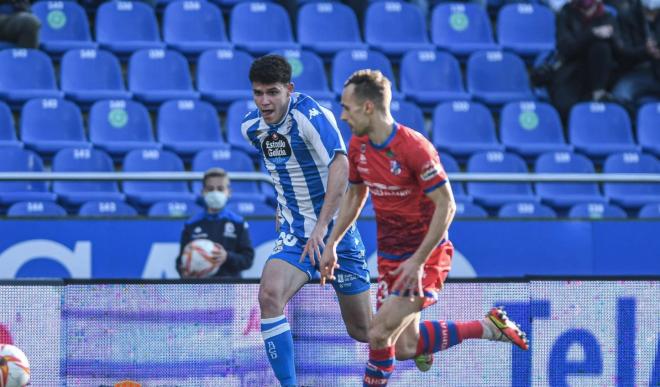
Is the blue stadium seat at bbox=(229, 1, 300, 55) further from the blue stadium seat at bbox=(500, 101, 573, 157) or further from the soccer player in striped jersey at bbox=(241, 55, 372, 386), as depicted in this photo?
the soccer player in striped jersey at bbox=(241, 55, 372, 386)

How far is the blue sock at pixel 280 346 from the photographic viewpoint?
7.02m

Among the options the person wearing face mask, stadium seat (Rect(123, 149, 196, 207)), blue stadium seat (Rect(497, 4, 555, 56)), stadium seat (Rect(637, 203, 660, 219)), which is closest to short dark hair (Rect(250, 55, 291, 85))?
the person wearing face mask

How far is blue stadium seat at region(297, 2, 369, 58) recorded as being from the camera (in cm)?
1306

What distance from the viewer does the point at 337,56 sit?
1256 centimetres

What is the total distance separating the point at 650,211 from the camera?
11.8m

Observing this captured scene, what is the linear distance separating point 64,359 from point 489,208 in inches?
204

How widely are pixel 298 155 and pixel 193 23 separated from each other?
581cm

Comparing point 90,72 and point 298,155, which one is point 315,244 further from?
point 90,72

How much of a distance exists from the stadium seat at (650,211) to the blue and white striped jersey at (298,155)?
17.5ft

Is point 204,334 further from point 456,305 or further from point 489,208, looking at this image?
point 489,208

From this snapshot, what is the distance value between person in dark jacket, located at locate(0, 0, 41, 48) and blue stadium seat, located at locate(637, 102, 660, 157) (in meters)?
6.11

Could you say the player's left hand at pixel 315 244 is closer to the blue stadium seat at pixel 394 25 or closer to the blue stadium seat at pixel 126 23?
the blue stadium seat at pixel 126 23

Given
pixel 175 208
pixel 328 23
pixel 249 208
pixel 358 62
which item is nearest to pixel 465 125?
pixel 358 62

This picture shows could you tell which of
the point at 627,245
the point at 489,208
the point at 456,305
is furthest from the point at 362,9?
the point at 456,305
